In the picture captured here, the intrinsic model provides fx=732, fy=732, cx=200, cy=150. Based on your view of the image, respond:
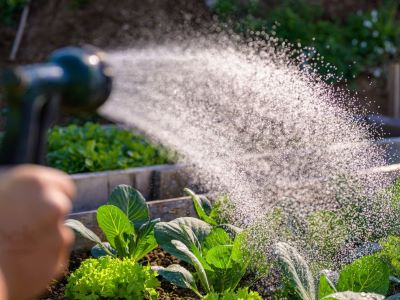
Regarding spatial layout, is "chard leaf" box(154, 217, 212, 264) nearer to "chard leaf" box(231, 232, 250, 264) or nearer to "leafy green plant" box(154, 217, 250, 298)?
"leafy green plant" box(154, 217, 250, 298)

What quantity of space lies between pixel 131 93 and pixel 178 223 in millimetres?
1981

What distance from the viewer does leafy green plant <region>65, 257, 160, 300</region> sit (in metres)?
2.34

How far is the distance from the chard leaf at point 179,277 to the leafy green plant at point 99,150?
5.45 ft

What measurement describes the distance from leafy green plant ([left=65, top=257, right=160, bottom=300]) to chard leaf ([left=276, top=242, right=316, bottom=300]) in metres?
0.44

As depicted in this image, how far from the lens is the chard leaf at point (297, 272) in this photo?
2244 mm

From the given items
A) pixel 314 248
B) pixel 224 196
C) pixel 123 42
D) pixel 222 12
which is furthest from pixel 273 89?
pixel 123 42

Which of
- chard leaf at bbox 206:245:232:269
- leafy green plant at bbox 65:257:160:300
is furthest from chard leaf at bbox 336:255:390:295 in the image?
leafy green plant at bbox 65:257:160:300

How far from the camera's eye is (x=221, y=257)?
98.0 inches

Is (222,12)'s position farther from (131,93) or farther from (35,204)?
(35,204)

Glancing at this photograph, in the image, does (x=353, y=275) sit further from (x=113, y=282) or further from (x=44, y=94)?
(x=44, y=94)

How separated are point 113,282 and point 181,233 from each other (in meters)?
0.31

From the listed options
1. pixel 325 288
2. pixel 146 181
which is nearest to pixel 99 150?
pixel 146 181

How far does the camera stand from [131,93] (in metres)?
4.45

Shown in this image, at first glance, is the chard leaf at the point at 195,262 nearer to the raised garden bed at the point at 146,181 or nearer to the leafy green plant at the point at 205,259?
the leafy green plant at the point at 205,259
